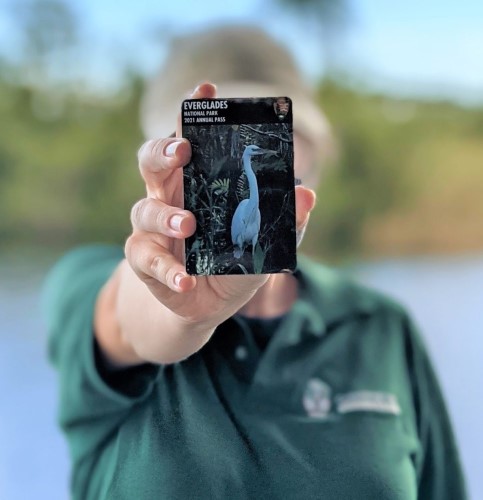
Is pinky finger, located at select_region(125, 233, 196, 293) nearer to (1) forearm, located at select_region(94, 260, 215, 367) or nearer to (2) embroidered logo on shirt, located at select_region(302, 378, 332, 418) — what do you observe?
(1) forearm, located at select_region(94, 260, 215, 367)

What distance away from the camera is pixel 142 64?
1.03m

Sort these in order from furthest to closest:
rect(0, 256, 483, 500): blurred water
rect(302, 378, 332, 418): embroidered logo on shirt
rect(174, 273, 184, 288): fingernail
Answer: rect(0, 256, 483, 500): blurred water
rect(302, 378, 332, 418): embroidered logo on shirt
rect(174, 273, 184, 288): fingernail

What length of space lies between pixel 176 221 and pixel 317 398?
31cm

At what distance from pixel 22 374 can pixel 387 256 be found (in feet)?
1.91

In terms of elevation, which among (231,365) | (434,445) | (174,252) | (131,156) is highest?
(131,156)

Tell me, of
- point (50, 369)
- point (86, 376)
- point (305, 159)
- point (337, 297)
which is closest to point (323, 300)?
point (337, 297)

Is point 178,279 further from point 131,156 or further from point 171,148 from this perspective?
point 131,156

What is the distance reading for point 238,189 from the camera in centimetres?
46

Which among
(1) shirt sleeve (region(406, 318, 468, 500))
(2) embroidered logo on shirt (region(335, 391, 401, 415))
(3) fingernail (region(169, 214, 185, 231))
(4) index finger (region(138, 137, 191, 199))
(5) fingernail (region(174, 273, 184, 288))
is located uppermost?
(4) index finger (region(138, 137, 191, 199))

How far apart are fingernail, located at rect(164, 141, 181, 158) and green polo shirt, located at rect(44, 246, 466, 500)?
17 cm

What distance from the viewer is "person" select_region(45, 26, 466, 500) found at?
48cm

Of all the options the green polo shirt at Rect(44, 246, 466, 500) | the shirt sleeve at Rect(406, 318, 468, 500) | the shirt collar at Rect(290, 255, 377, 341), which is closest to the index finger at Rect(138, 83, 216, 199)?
the green polo shirt at Rect(44, 246, 466, 500)

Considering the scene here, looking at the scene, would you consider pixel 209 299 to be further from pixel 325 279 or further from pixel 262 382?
pixel 325 279

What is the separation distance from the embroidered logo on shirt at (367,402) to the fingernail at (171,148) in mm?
344
